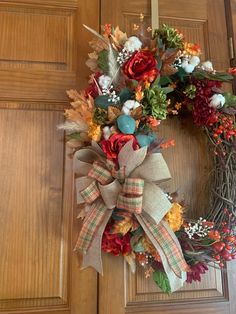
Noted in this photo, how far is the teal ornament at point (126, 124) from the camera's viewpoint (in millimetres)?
718

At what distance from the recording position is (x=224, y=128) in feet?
2.69

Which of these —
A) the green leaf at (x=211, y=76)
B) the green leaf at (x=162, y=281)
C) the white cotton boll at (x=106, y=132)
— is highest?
the green leaf at (x=211, y=76)

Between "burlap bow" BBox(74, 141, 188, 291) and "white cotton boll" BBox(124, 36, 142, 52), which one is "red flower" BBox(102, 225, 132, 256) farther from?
"white cotton boll" BBox(124, 36, 142, 52)

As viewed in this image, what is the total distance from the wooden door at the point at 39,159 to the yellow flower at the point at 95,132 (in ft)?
0.44

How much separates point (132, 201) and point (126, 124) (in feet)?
0.57

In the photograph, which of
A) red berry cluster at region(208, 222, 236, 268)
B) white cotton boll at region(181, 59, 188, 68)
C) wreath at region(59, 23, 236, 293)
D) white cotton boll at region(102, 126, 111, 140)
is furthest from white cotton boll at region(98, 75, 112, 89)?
red berry cluster at region(208, 222, 236, 268)

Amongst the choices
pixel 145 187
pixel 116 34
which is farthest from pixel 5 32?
pixel 145 187

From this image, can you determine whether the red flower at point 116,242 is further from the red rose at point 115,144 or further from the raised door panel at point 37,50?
the raised door panel at point 37,50

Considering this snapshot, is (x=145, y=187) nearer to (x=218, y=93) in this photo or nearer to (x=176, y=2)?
(x=218, y=93)

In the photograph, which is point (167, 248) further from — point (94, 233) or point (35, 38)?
point (35, 38)

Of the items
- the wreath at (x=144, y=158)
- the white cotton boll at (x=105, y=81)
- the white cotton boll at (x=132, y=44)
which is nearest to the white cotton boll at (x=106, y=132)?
the wreath at (x=144, y=158)

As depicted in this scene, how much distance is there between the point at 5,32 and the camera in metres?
0.89

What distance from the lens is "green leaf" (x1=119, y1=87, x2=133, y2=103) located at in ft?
2.52

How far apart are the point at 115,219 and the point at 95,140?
19cm
